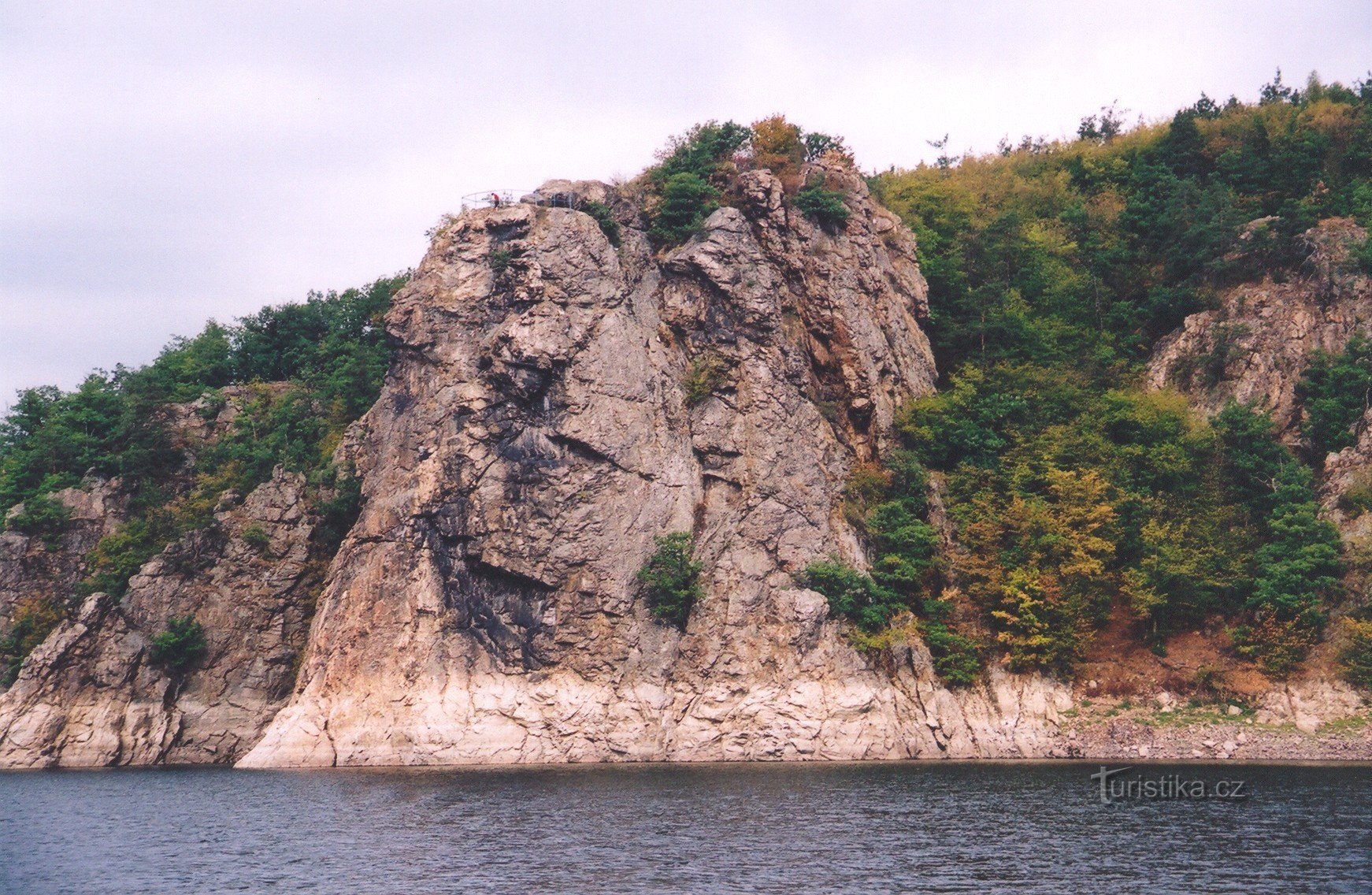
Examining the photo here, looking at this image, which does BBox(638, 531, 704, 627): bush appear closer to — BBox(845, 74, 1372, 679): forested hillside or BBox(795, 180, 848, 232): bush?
BBox(845, 74, 1372, 679): forested hillside

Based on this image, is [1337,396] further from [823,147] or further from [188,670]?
[188,670]

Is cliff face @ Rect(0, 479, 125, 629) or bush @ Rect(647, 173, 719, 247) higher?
bush @ Rect(647, 173, 719, 247)

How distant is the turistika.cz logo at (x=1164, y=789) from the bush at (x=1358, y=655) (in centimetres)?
1248

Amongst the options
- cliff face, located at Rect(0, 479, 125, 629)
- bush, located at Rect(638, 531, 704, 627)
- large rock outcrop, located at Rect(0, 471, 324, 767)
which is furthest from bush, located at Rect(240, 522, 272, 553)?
bush, located at Rect(638, 531, 704, 627)

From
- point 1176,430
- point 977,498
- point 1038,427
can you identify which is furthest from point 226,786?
point 1176,430

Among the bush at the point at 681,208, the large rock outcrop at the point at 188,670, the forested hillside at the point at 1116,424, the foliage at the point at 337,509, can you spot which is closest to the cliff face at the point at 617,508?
the bush at the point at 681,208

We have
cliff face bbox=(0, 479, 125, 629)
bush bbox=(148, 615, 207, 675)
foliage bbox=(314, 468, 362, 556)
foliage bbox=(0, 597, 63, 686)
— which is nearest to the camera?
bush bbox=(148, 615, 207, 675)

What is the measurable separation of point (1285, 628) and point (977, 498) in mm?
15425

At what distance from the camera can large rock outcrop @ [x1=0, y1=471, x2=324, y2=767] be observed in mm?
61438

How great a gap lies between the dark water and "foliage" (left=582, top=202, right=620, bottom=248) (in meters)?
31.0

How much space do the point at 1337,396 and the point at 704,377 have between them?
32926mm

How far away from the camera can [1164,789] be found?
43.3 m

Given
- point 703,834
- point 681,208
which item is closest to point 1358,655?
point 703,834

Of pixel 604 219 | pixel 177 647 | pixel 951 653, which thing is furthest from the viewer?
pixel 604 219
